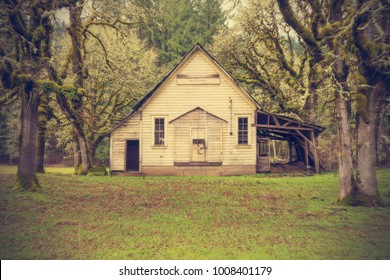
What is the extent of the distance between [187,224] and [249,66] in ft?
76.5

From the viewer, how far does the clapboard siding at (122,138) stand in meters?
31.9

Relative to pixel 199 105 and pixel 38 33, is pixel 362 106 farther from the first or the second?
pixel 199 105

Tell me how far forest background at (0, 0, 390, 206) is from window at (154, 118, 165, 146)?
500cm

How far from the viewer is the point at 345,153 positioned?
1694 cm

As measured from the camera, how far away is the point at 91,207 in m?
16.9

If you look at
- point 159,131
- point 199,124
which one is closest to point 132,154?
point 159,131

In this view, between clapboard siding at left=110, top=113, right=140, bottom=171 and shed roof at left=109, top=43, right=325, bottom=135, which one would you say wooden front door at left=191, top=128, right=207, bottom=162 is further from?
clapboard siding at left=110, top=113, right=140, bottom=171

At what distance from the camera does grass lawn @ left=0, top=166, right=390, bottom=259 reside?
11.4 m

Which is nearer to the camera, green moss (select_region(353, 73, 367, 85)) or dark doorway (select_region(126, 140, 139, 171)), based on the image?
green moss (select_region(353, 73, 367, 85))

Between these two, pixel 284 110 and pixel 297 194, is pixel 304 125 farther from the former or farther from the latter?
pixel 297 194

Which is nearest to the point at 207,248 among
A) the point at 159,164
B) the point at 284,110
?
the point at 159,164

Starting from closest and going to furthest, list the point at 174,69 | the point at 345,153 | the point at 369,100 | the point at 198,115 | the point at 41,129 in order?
the point at 369,100 < the point at 345,153 < the point at 174,69 < the point at 198,115 < the point at 41,129

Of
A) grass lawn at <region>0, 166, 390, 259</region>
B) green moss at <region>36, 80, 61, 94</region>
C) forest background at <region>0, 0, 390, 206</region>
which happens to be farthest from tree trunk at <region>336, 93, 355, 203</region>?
green moss at <region>36, 80, 61, 94</region>
